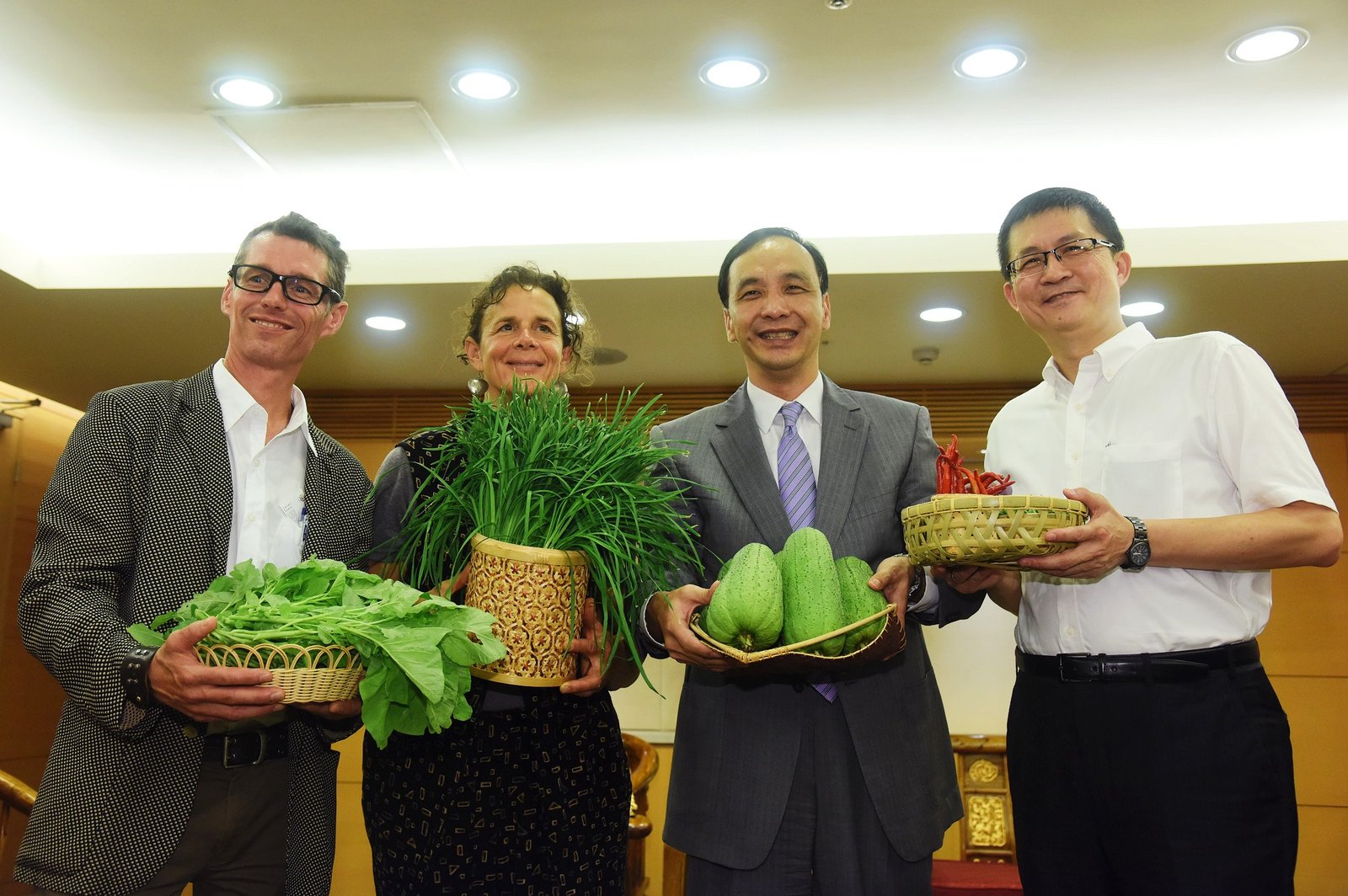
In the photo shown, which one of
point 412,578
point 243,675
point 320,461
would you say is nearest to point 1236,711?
point 412,578

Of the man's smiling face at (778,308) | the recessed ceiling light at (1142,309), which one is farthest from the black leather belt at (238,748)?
the recessed ceiling light at (1142,309)

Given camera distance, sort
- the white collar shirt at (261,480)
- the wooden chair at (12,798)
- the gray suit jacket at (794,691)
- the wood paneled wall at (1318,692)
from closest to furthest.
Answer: the gray suit jacket at (794,691) < the white collar shirt at (261,480) < the wooden chair at (12,798) < the wood paneled wall at (1318,692)

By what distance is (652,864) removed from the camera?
21.7 ft

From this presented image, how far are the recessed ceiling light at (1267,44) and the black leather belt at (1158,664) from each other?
8.99 ft

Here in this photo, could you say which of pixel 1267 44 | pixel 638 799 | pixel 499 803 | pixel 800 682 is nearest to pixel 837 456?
pixel 800 682

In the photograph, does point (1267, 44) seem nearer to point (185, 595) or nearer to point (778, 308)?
point (778, 308)

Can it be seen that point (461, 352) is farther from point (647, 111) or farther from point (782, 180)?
point (782, 180)

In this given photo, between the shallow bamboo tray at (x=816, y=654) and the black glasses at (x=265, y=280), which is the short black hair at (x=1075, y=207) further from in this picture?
the black glasses at (x=265, y=280)

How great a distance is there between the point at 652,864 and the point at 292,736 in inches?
200

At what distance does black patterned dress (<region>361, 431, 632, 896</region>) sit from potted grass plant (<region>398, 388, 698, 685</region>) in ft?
0.59

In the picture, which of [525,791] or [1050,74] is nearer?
[525,791]

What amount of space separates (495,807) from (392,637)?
53 cm

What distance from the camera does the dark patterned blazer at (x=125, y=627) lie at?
1851mm

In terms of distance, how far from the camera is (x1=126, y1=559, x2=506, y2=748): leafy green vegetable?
1.53 meters
